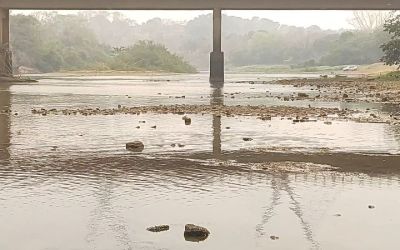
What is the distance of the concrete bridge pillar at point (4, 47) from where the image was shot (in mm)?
56469

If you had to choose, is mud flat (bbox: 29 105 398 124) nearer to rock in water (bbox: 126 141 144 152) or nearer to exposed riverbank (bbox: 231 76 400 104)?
exposed riverbank (bbox: 231 76 400 104)

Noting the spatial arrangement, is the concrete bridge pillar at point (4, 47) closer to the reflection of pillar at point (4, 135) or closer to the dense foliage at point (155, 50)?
the reflection of pillar at point (4, 135)

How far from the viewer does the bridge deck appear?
62219 millimetres

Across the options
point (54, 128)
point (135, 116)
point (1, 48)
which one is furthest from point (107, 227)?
point (1, 48)

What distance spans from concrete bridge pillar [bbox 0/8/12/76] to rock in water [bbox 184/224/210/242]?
53.3 m

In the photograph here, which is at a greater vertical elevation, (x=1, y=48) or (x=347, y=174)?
(x=1, y=48)

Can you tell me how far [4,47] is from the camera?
58656mm

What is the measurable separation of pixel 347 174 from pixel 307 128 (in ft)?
19.1

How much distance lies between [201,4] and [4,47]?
62.7 feet

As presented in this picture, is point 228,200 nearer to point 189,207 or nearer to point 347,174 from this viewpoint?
point 189,207

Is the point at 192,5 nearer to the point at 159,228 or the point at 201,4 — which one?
the point at 201,4

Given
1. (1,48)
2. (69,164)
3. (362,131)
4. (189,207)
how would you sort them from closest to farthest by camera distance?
1. (189,207)
2. (69,164)
3. (362,131)
4. (1,48)

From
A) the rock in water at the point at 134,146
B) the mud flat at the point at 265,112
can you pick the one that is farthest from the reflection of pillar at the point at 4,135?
the rock in water at the point at 134,146

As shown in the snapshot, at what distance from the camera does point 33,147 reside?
10.5m
